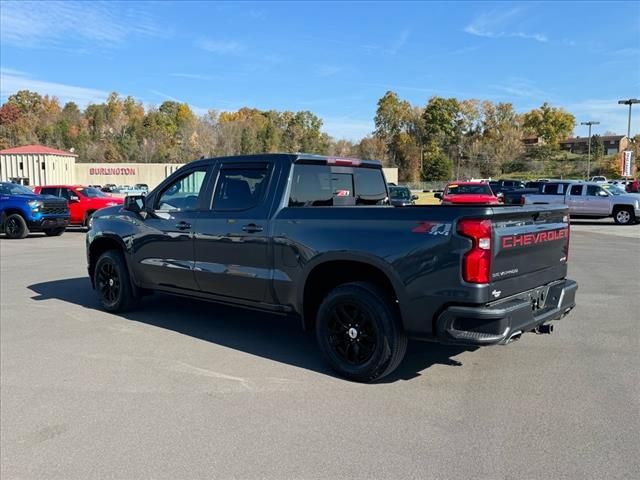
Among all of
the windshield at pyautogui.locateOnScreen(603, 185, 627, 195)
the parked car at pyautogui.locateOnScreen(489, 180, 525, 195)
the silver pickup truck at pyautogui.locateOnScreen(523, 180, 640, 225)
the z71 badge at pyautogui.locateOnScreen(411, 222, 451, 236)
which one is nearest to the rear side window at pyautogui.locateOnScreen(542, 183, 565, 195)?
the silver pickup truck at pyautogui.locateOnScreen(523, 180, 640, 225)

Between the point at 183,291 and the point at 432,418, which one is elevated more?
the point at 183,291

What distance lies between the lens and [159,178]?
6469 centimetres

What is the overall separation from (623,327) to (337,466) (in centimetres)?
463

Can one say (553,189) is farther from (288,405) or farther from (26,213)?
(288,405)

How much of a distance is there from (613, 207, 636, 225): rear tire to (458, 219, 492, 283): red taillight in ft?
73.0

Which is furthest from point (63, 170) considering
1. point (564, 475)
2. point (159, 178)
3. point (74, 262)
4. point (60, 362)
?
point (564, 475)

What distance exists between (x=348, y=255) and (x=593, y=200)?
22388 mm

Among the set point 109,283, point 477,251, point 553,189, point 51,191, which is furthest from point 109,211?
point 553,189

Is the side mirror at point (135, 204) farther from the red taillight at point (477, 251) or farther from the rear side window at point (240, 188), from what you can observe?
the red taillight at point (477, 251)

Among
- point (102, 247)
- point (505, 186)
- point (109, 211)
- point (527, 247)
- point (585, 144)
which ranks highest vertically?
point (585, 144)

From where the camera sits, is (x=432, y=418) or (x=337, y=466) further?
(x=432, y=418)

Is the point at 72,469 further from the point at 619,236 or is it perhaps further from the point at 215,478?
the point at 619,236

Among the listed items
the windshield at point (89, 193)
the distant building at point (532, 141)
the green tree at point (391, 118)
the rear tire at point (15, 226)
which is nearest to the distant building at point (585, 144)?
the distant building at point (532, 141)

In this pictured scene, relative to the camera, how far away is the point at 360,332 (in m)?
4.62
